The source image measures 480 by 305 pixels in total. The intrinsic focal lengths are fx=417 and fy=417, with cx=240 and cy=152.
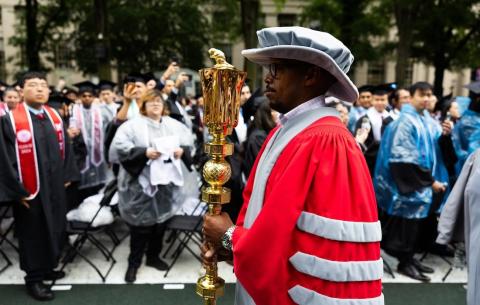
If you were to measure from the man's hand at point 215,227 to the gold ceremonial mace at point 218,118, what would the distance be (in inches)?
1.5

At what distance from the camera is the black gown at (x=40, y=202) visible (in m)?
3.79

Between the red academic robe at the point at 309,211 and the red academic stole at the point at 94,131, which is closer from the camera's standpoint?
the red academic robe at the point at 309,211

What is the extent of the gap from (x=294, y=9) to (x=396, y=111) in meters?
31.4

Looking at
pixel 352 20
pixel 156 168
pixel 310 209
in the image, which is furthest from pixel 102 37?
pixel 352 20

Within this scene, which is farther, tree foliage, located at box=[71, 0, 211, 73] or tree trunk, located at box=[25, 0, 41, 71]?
tree foliage, located at box=[71, 0, 211, 73]

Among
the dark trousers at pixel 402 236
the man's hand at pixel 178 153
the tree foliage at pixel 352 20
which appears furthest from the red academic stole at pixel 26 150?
the tree foliage at pixel 352 20

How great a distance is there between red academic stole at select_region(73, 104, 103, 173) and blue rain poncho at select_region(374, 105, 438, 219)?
13.6 feet

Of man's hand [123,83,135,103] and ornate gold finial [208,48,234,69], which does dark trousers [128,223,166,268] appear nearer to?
man's hand [123,83,135,103]

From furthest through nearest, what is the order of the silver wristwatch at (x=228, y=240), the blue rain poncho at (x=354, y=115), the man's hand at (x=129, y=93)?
1. the blue rain poncho at (x=354, y=115)
2. the man's hand at (x=129, y=93)
3. the silver wristwatch at (x=228, y=240)

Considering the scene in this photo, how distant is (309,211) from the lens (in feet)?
5.01

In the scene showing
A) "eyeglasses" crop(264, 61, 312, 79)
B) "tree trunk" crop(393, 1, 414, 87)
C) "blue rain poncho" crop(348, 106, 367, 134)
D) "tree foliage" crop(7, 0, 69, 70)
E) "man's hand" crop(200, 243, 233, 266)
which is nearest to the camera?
"eyeglasses" crop(264, 61, 312, 79)

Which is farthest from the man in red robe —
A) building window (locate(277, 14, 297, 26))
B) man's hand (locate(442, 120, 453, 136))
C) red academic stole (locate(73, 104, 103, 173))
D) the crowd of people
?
building window (locate(277, 14, 297, 26))

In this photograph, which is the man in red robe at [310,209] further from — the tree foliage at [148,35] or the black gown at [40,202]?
the tree foliage at [148,35]

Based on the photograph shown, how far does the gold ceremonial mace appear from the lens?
176 cm
